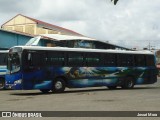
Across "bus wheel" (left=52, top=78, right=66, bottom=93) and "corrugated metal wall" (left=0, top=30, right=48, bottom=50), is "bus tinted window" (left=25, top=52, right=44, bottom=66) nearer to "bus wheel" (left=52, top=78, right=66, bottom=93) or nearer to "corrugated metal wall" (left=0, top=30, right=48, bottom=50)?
"bus wheel" (left=52, top=78, right=66, bottom=93)

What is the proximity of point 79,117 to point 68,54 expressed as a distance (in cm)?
1299

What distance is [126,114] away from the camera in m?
12.9

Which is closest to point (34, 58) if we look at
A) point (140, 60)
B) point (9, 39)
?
point (140, 60)

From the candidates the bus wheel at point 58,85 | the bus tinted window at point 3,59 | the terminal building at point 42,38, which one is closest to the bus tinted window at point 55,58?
the bus wheel at point 58,85

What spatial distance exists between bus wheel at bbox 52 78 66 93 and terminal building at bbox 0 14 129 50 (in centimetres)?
1476

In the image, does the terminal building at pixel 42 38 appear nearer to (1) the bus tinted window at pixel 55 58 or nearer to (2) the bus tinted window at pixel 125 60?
(2) the bus tinted window at pixel 125 60

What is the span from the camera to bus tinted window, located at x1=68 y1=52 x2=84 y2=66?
25180 mm

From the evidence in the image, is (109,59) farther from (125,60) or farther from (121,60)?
(125,60)

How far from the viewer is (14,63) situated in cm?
2344

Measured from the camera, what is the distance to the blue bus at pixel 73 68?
23062 millimetres

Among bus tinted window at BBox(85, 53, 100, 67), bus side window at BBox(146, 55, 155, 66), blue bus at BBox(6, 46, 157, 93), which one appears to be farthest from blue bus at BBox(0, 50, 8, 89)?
bus side window at BBox(146, 55, 155, 66)

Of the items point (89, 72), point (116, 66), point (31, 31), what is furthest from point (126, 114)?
point (31, 31)

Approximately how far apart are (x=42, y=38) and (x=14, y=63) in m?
19.0

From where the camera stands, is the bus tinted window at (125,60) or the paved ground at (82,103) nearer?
Result: the paved ground at (82,103)
